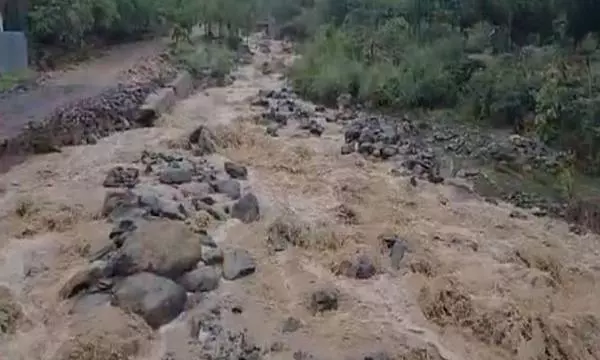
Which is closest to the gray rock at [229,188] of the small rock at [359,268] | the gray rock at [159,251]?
the gray rock at [159,251]

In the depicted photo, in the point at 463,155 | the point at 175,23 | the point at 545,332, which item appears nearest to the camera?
the point at 545,332

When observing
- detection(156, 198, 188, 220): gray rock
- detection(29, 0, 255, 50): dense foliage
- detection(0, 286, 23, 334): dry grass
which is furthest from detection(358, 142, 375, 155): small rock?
detection(29, 0, 255, 50): dense foliage

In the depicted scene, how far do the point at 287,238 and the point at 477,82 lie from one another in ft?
22.9

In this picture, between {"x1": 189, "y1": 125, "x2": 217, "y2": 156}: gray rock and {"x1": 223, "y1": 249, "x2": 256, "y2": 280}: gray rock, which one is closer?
{"x1": 223, "y1": 249, "x2": 256, "y2": 280}: gray rock

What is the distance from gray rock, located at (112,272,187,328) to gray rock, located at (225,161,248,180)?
11.6 ft

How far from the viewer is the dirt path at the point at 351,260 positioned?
6.92 meters

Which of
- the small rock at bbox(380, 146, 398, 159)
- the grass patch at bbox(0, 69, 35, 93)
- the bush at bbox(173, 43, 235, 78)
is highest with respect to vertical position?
the grass patch at bbox(0, 69, 35, 93)

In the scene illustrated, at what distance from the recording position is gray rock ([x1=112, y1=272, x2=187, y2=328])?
276 inches

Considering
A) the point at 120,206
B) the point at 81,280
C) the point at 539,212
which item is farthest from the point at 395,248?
the point at 81,280

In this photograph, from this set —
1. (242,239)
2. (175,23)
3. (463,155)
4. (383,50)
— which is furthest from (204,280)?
(175,23)

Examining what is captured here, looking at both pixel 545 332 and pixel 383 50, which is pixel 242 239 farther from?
pixel 383 50

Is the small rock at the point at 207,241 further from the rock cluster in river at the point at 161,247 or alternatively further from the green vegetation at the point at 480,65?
the green vegetation at the point at 480,65

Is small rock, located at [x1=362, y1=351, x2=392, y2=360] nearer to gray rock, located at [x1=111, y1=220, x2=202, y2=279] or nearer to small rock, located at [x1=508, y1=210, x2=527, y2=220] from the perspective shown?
gray rock, located at [x1=111, y1=220, x2=202, y2=279]

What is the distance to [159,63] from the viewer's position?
17359 mm
